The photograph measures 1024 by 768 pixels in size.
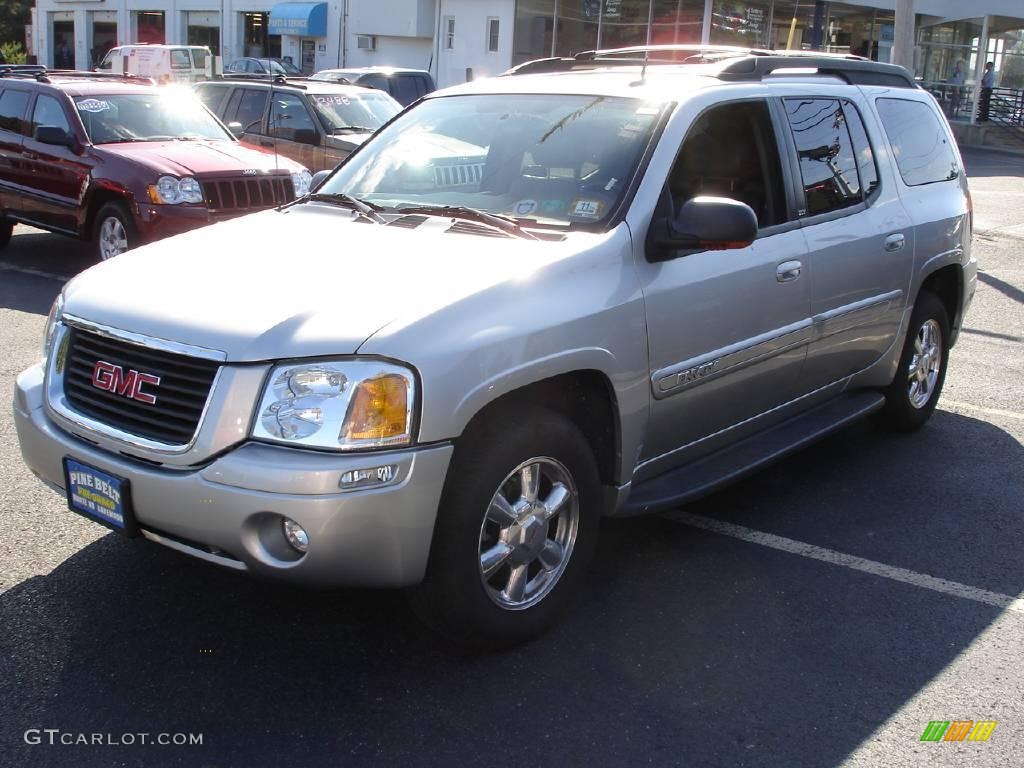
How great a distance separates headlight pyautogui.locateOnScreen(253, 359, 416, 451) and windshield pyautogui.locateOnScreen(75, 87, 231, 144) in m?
7.92

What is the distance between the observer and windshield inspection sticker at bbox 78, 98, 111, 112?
10.4 meters

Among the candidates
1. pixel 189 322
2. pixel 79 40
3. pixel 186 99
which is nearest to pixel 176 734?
pixel 189 322

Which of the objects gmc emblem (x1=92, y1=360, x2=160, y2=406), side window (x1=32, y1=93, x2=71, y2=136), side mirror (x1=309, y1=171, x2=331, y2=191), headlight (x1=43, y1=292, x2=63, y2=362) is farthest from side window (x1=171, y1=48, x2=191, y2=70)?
gmc emblem (x1=92, y1=360, x2=160, y2=406)

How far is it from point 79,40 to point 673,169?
51279 millimetres

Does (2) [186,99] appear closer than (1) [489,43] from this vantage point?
Yes

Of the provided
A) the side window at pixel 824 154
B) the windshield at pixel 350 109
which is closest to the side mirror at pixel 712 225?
the side window at pixel 824 154

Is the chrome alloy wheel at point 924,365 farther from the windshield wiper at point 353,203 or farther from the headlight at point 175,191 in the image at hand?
the headlight at point 175,191

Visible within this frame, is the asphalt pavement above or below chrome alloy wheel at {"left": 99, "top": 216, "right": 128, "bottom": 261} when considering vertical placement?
below

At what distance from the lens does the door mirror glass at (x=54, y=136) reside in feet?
32.6

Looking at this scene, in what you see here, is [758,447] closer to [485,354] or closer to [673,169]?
[673,169]

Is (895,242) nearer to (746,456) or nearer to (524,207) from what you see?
(746,456)

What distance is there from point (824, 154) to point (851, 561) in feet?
6.12

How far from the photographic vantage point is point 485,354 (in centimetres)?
337

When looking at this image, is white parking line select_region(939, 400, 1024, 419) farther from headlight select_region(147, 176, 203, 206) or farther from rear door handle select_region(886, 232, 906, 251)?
headlight select_region(147, 176, 203, 206)
